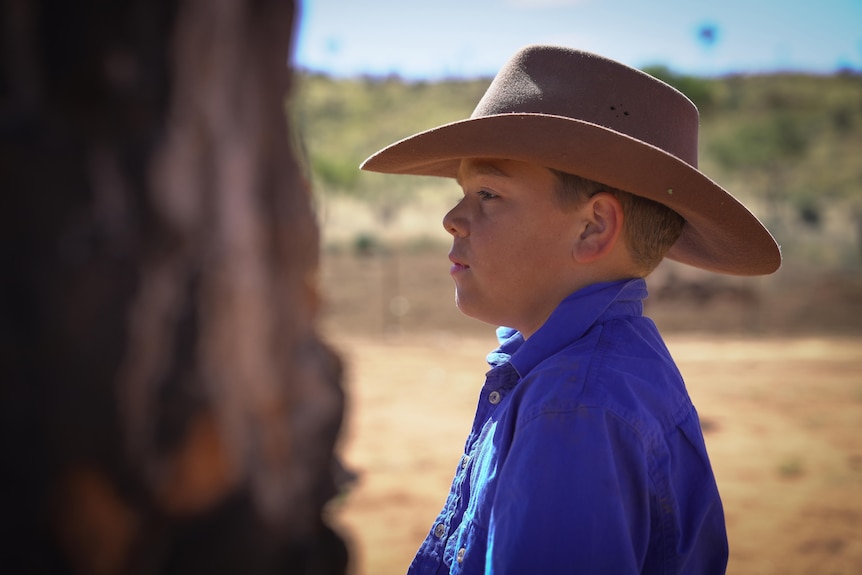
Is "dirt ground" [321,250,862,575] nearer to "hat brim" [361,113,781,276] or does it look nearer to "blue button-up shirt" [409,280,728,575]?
"blue button-up shirt" [409,280,728,575]

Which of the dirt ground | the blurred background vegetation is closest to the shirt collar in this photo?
the dirt ground

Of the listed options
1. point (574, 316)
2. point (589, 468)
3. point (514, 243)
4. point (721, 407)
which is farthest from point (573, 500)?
point (721, 407)

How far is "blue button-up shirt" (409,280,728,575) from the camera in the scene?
1.43 metres

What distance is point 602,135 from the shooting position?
1.70 meters

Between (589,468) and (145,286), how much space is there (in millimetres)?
858

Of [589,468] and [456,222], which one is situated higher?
[456,222]

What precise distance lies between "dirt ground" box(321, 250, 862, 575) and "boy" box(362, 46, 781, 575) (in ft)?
1.20

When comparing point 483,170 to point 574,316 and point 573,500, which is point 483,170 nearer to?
point 574,316

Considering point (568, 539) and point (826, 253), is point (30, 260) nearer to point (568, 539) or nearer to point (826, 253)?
point (568, 539)

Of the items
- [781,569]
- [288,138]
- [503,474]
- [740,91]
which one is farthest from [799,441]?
[740,91]

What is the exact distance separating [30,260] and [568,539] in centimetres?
100

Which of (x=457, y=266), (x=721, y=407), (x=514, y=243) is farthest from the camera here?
(x=721, y=407)

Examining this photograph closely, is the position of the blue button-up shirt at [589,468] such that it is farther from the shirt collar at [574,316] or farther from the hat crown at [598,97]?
the hat crown at [598,97]

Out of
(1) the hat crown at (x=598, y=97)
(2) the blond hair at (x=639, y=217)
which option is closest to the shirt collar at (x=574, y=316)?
(2) the blond hair at (x=639, y=217)
